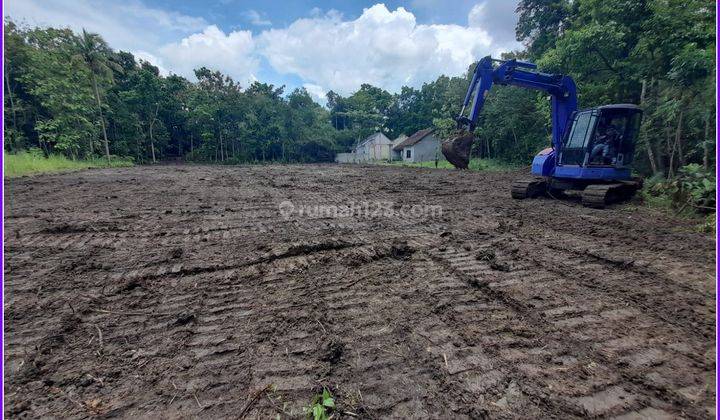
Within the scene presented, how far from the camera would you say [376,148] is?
154 feet

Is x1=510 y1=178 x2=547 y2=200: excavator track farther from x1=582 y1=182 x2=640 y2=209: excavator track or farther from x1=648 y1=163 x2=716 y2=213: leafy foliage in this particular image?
x1=648 y1=163 x2=716 y2=213: leafy foliage

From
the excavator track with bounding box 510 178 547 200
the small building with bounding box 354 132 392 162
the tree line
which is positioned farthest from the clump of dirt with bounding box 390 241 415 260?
the small building with bounding box 354 132 392 162

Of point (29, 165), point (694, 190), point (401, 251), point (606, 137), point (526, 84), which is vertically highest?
point (526, 84)

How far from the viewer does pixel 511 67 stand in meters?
8.30

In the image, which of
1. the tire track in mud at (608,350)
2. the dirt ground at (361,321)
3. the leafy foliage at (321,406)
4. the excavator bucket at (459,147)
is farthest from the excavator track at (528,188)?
the leafy foliage at (321,406)

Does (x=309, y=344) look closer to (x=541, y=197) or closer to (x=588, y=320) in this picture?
(x=588, y=320)

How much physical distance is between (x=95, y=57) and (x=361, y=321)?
3291 cm

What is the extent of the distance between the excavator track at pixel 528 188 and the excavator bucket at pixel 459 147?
169 centimetres

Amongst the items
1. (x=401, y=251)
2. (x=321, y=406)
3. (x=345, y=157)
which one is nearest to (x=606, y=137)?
(x=401, y=251)

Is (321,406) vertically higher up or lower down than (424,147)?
lower down

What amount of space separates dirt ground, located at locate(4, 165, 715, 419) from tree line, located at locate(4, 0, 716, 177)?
7501mm

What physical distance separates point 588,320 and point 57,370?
146 inches

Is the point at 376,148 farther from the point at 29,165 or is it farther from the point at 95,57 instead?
the point at 29,165

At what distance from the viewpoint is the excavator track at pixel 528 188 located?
26.8 ft
